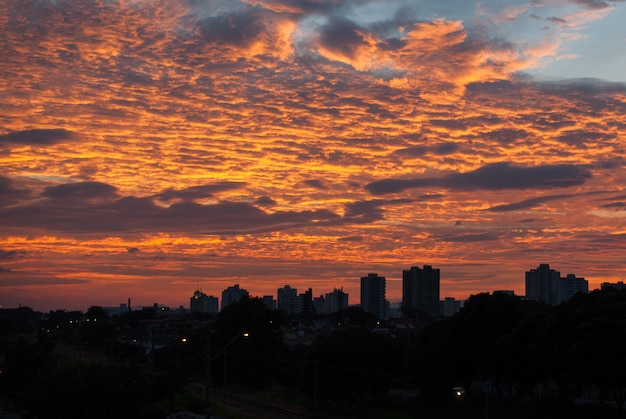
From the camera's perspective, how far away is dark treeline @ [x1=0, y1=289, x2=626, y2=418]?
3162 centimetres

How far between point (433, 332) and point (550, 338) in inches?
599

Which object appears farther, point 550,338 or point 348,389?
point 348,389

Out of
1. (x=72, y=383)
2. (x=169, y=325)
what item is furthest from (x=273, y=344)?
(x=169, y=325)

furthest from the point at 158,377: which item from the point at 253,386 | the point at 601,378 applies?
the point at 253,386

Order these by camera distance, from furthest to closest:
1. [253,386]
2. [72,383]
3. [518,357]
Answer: [253,386]
[518,357]
[72,383]

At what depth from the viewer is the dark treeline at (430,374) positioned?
31625mm

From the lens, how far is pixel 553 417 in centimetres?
4638

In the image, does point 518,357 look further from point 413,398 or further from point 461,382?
point 413,398

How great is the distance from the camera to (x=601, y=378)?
135ft

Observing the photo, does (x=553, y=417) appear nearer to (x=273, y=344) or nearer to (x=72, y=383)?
(x=72, y=383)

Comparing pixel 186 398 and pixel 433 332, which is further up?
pixel 433 332

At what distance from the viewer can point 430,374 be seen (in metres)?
58.9

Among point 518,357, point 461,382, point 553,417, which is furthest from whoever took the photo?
point 461,382

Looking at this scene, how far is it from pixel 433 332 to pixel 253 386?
2475 cm
